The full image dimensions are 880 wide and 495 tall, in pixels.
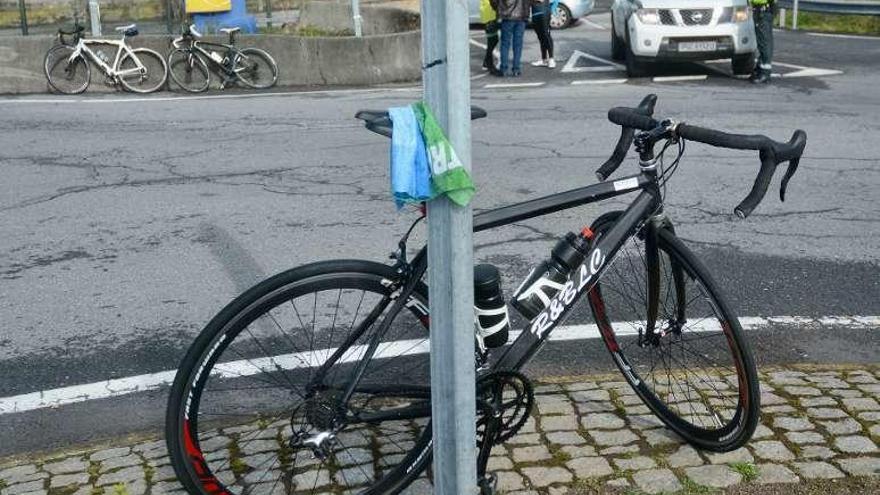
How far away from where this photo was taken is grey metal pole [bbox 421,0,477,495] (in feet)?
9.33

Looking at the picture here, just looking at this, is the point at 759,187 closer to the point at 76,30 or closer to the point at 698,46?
the point at 698,46

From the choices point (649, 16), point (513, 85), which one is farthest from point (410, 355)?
point (649, 16)

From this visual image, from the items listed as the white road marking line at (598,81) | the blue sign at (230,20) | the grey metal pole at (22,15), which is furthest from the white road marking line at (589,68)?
the grey metal pole at (22,15)

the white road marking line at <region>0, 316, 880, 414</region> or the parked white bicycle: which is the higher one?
the parked white bicycle

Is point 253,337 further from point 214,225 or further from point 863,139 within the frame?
point 863,139

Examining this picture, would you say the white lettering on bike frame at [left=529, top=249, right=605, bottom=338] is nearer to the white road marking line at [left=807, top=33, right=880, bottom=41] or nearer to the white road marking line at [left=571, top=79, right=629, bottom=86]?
the white road marking line at [left=571, top=79, right=629, bottom=86]

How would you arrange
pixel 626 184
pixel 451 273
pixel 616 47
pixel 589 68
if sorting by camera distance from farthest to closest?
pixel 616 47 < pixel 589 68 < pixel 626 184 < pixel 451 273

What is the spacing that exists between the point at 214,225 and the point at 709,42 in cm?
1006

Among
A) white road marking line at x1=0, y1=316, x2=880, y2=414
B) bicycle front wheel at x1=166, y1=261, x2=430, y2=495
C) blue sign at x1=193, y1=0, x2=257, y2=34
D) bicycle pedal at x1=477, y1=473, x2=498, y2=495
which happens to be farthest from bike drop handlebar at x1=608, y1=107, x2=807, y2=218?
blue sign at x1=193, y1=0, x2=257, y2=34

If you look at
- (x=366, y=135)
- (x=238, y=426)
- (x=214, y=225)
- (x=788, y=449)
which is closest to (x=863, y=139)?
(x=366, y=135)

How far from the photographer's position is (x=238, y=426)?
175 inches

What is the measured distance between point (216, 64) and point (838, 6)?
1373cm

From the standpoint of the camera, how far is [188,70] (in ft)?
54.6

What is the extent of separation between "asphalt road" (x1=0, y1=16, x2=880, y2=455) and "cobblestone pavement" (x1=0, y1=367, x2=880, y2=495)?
499mm
